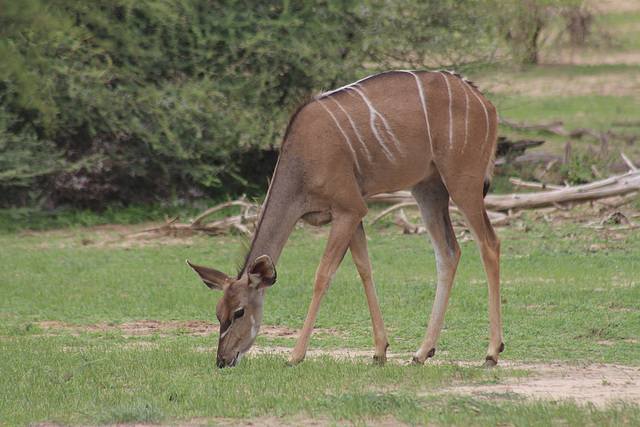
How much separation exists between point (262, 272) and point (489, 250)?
168 centimetres

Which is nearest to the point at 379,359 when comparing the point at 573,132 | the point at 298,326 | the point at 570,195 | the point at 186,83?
the point at 298,326

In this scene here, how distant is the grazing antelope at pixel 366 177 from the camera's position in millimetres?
5758

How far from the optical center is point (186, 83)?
1326 centimetres

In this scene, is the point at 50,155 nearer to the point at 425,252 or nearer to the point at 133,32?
the point at 133,32

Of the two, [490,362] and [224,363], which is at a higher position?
[224,363]

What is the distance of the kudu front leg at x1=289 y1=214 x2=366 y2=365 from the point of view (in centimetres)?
570

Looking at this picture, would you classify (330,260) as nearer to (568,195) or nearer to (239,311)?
(239,311)

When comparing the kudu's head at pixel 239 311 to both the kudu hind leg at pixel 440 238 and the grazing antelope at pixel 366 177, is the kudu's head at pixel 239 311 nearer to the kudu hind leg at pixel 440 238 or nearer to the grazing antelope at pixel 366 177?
the grazing antelope at pixel 366 177

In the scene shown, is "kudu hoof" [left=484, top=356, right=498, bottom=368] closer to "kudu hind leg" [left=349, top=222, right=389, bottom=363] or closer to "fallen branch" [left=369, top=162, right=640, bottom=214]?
"kudu hind leg" [left=349, top=222, right=389, bottom=363]

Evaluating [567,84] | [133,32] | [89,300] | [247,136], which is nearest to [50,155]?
[133,32]

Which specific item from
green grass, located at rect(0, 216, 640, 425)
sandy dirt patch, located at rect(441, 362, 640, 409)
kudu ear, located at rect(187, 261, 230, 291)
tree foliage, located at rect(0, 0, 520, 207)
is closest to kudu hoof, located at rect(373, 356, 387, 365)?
green grass, located at rect(0, 216, 640, 425)

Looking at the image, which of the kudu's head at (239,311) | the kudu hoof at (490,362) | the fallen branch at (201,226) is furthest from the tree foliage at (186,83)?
the kudu hoof at (490,362)

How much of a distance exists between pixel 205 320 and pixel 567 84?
1901 centimetres

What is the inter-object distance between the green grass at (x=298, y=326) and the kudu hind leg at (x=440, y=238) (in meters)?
0.44
